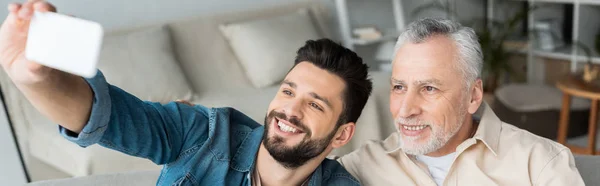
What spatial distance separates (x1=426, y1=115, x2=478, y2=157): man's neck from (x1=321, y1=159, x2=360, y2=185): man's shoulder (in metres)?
0.24

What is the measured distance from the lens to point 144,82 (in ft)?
11.3

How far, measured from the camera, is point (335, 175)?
1888 mm

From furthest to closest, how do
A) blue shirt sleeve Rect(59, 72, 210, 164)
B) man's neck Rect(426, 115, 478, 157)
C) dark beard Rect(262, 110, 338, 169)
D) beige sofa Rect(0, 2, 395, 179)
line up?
beige sofa Rect(0, 2, 395, 179) → man's neck Rect(426, 115, 478, 157) → dark beard Rect(262, 110, 338, 169) → blue shirt sleeve Rect(59, 72, 210, 164)

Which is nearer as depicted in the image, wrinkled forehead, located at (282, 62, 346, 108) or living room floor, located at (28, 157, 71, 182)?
wrinkled forehead, located at (282, 62, 346, 108)

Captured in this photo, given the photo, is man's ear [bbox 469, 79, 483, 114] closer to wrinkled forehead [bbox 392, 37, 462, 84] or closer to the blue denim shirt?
wrinkled forehead [bbox 392, 37, 462, 84]

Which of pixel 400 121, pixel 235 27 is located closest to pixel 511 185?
pixel 400 121

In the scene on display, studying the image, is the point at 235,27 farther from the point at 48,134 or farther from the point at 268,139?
the point at 268,139

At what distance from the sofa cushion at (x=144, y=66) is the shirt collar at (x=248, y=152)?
162 centimetres

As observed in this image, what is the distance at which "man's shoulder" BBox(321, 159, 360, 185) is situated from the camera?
1.87m

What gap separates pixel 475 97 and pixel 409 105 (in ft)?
0.76

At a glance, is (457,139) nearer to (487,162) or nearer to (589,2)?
(487,162)

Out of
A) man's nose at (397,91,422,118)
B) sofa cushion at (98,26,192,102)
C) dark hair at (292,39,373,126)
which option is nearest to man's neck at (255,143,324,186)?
dark hair at (292,39,373,126)

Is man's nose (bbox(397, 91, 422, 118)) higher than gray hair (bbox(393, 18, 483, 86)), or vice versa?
gray hair (bbox(393, 18, 483, 86))

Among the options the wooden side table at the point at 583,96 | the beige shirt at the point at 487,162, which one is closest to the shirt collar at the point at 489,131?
the beige shirt at the point at 487,162
